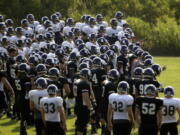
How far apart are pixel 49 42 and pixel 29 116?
5915 millimetres

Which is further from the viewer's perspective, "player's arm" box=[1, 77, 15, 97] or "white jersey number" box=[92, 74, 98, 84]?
"player's arm" box=[1, 77, 15, 97]

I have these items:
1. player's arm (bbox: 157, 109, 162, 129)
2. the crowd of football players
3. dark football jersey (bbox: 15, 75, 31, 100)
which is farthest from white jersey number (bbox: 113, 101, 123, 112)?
dark football jersey (bbox: 15, 75, 31, 100)

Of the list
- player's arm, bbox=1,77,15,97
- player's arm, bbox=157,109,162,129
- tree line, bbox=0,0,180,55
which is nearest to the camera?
player's arm, bbox=157,109,162,129

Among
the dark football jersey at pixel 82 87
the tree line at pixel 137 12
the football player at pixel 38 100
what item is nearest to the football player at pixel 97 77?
the dark football jersey at pixel 82 87

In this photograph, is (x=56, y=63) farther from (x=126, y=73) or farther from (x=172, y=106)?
(x=172, y=106)

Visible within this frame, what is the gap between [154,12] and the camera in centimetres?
4966

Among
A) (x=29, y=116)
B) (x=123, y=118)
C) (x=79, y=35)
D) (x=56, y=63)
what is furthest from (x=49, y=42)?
(x=123, y=118)

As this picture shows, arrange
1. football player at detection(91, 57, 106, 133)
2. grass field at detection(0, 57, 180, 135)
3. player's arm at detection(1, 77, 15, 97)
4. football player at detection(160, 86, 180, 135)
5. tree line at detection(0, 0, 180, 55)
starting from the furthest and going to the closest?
tree line at detection(0, 0, 180, 55)
grass field at detection(0, 57, 180, 135)
player's arm at detection(1, 77, 15, 97)
football player at detection(91, 57, 106, 133)
football player at detection(160, 86, 180, 135)

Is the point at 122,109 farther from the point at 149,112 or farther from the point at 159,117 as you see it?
the point at 159,117

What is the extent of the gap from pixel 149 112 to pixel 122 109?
0.74 m

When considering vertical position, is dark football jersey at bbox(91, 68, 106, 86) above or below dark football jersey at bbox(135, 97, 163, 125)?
above

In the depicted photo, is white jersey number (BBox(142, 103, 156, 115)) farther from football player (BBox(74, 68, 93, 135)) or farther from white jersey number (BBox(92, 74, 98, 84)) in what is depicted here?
white jersey number (BBox(92, 74, 98, 84))

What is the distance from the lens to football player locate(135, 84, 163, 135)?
14.2 m

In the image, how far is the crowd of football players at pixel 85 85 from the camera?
576 inches
